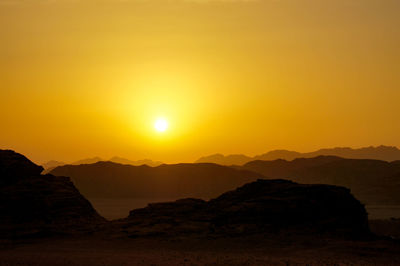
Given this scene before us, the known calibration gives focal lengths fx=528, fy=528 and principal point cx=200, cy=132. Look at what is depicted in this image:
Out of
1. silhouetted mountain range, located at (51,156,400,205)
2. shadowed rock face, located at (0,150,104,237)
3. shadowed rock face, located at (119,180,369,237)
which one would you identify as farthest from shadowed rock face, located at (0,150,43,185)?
silhouetted mountain range, located at (51,156,400,205)

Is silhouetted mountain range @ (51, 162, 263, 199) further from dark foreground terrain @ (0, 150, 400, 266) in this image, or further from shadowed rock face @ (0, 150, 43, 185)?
dark foreground terrain @ (0, 150, 400, 266)

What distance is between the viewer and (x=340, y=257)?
29.3 m

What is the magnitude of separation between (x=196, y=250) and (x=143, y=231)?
243 inches

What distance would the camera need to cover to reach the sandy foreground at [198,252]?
92.9 feet

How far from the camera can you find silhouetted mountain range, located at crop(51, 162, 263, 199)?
518 feet

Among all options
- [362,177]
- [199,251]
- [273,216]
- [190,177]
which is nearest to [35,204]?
[199,251]

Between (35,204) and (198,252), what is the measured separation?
48.8 feet

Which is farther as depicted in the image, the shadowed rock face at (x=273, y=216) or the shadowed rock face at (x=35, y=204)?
the shadowed rock face at (x=35, y=204)

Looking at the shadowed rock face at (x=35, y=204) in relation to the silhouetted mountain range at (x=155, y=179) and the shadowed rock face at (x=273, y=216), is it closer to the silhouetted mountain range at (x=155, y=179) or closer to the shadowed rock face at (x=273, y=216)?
the shadowed rock face at (x=273, y=216)

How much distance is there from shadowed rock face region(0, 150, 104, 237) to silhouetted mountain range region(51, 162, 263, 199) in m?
103

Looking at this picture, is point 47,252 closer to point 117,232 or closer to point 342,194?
point 117,232

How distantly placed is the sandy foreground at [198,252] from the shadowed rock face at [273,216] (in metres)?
1.83

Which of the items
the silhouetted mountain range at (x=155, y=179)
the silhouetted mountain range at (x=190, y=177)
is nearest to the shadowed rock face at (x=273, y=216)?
the silhouetted mountain range at (x=190, y=177)

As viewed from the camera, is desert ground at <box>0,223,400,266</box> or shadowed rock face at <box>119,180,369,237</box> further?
shadowed rock face at <box>119,180,369,237</box>
